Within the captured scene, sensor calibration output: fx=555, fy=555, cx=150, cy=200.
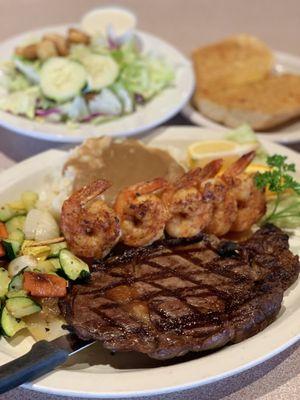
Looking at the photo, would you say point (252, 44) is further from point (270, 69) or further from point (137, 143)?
point (137, 143)

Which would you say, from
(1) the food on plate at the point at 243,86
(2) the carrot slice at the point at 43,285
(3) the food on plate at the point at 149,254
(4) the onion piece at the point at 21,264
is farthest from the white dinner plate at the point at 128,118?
(2) the carrot slice at the point at 43,285

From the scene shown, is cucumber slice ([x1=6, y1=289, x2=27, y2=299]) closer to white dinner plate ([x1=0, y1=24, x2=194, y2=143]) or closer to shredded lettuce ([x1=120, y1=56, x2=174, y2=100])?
white dinner plate ([x1=0, y1=24, x2=194, y2=143])

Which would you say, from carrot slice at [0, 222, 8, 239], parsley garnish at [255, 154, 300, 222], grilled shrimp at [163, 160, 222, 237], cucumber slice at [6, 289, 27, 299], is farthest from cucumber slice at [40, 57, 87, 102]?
cucumber slice at [6, 289, 27, 299]

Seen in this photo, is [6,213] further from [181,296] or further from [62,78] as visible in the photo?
[62,78]

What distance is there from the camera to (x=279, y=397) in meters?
2.42

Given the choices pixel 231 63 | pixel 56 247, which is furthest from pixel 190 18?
pixel 56 247

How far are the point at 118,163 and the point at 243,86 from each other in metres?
1.64

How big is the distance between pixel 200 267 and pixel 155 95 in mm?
2088

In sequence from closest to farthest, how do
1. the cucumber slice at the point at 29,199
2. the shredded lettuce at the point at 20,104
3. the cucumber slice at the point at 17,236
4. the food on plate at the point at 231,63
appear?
1. the cucumber slice at the point at 17,236
2. the cucumber slice at the point at 29,199
3. the shredded lettuce at the point at 20,104
4. the food on plate at the point at 231,63

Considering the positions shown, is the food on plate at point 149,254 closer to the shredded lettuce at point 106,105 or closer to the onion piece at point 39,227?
the onion piece at point 39,227

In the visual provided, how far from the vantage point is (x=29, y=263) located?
2.66 m

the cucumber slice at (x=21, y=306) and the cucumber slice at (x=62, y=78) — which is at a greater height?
the cucumber slice at (x=62, y=78)

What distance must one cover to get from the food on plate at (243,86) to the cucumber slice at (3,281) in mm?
2266

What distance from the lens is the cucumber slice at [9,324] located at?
239cm
